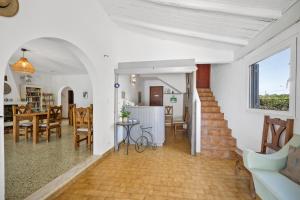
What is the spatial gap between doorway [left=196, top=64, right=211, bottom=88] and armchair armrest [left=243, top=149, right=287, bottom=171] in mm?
4079

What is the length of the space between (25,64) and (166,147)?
3.93 meters

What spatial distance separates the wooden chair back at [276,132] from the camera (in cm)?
178

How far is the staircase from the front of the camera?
3270 millimetres

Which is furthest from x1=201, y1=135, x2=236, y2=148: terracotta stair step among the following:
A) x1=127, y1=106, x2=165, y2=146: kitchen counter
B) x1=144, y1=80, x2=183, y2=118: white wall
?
x1=144, y1=80, x2=183, y2=118: white wall

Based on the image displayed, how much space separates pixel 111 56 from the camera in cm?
358

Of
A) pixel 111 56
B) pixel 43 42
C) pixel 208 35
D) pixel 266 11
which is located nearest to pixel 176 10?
pixel 208 35

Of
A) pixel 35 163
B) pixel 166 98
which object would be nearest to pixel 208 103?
pixel 166 98

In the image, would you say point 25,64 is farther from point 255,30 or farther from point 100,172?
point 255,30

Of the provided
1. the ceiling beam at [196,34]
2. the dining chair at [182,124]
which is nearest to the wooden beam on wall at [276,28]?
the ceiling beam at [196,34]

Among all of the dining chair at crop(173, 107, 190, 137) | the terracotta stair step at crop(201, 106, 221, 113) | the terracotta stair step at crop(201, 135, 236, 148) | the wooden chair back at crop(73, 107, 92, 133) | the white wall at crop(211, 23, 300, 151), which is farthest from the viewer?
the dining chair at crop(173, 107, 190, 137)

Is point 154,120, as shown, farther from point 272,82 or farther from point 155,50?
point 272,82

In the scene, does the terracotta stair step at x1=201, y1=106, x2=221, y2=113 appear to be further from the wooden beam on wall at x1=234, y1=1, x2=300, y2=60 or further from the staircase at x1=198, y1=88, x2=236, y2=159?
the wooden beam on wall at x1=234, y1=1, x2=300, y2=60

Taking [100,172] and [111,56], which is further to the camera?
[111,56]

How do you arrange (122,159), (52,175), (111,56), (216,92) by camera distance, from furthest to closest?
1. (216,92)
2. (111,56)
3. (122,159)
4. (52,175)
